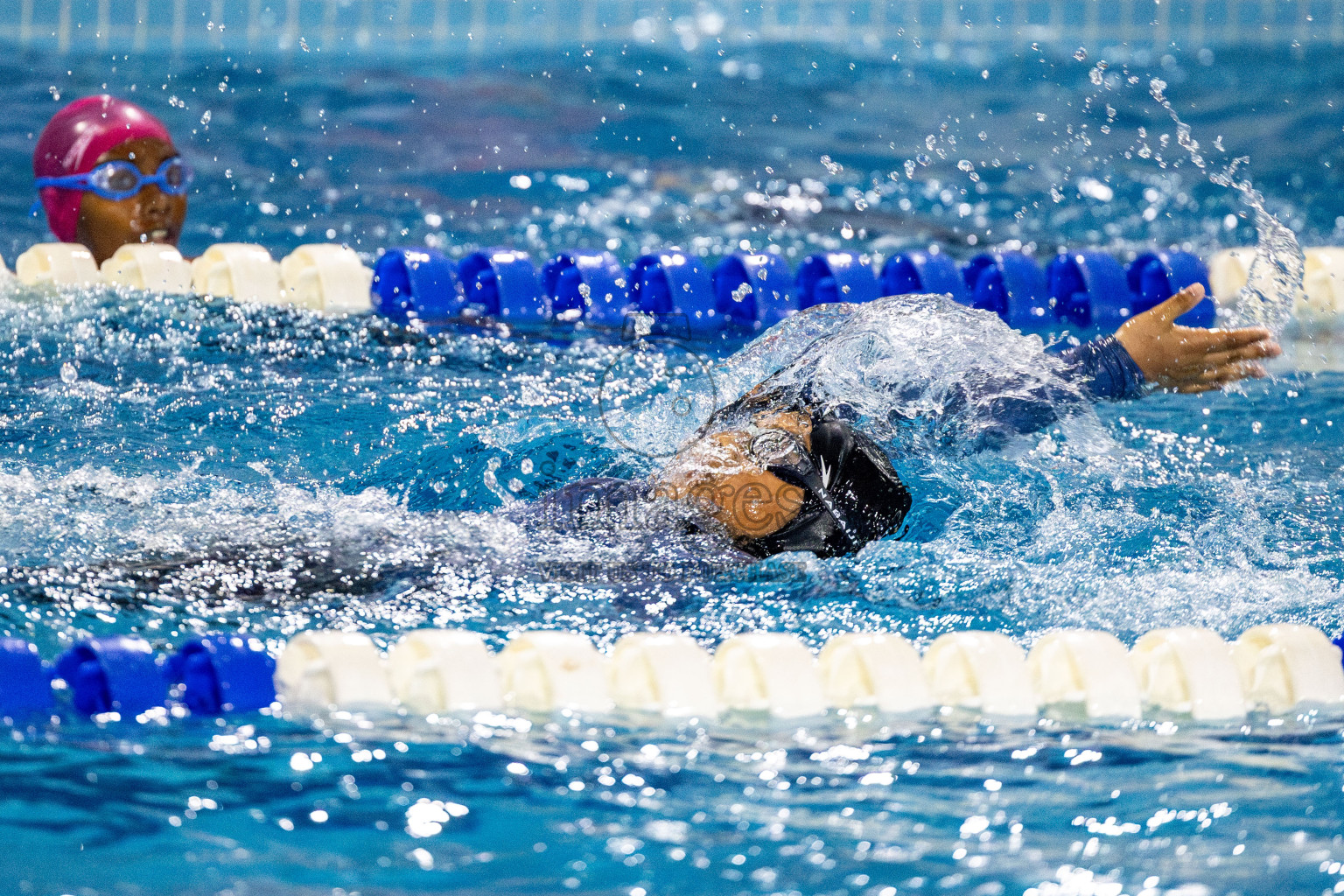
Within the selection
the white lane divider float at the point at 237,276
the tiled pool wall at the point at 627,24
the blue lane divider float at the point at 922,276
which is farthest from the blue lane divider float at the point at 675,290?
the tiled pool wall at the point at 627,24

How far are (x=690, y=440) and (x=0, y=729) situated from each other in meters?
1.35

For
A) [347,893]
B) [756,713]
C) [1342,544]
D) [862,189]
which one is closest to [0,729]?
[347,893]

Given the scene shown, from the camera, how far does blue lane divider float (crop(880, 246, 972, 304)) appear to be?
15.2 ft

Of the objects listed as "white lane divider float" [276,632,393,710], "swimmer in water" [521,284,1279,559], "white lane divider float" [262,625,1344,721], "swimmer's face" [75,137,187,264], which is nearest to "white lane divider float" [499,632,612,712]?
"white lane divider float" [262,625,1344,721]

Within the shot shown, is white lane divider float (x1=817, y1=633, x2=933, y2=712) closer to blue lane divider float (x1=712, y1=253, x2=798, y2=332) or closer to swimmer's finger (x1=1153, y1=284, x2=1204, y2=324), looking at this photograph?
swimmer's finger (x1=1153, y1=284, x2=1204, y2=324)

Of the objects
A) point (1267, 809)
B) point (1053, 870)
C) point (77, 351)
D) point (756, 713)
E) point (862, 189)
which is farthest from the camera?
point (862, 189)

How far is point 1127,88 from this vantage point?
7684mm

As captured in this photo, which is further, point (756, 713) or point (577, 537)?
point (577, 537)

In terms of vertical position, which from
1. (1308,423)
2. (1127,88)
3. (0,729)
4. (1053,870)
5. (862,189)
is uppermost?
(1127,88)

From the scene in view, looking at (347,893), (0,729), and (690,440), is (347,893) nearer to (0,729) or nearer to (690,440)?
(0,729)

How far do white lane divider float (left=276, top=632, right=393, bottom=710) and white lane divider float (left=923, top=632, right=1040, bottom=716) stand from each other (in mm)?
804

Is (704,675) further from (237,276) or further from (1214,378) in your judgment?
(237,276)

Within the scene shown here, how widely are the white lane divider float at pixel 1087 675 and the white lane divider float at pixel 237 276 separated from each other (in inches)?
117

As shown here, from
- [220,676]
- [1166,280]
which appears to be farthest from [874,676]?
[1166,280]
